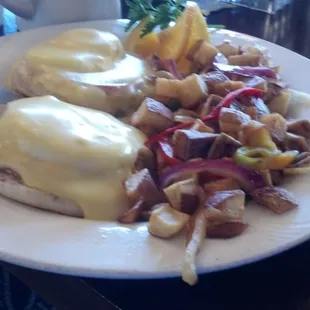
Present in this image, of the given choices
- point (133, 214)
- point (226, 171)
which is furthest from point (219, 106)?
point (133, 214)

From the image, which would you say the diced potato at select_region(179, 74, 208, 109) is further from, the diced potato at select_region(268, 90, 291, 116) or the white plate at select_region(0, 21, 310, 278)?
the white plate at select_region(0, 21, 310, 278)

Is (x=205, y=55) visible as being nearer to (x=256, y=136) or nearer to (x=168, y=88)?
(x=168, y=88)

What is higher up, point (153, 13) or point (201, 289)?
point (153, 13)

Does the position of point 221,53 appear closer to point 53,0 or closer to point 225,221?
point 53,0

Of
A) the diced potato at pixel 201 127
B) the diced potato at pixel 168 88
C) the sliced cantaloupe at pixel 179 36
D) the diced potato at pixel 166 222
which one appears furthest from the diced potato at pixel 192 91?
the diced potato at pixel 166 222

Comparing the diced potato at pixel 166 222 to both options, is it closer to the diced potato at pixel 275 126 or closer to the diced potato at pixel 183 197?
the diced potato at pixel 183 197

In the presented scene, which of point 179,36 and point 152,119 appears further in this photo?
point 179,36

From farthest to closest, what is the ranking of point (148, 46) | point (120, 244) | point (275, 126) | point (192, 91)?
point (148, 46), point (192, 91), point (275, 126), point (120, 244)
